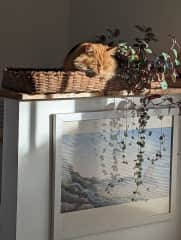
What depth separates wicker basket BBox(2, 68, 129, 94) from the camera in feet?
7.93

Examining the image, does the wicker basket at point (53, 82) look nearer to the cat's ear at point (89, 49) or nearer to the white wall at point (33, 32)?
the cat's ear at point (89, 49)

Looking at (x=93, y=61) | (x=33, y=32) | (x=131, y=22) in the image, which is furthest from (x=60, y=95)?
(x=33, y=32)

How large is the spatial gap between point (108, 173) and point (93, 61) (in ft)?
1.65

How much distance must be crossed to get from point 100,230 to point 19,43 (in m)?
1.76

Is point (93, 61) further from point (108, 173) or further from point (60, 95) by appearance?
point (108, 173)

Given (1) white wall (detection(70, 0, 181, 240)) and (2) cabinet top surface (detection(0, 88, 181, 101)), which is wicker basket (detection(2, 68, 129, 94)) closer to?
(2) cabinet top surface (detection(0, 88, 181, 101))

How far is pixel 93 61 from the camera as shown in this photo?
258 centimetres

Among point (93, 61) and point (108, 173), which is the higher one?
point (93, 61)

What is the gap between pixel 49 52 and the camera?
13.5ft

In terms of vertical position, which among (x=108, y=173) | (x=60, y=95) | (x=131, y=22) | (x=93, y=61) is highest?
(x=131, y=22)

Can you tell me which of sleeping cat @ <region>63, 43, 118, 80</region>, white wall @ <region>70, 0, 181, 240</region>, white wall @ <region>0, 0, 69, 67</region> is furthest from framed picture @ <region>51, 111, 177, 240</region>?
white wall @ <region>0, 0, 69, 67</region>

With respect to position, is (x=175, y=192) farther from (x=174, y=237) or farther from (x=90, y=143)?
(x=90, y=143)

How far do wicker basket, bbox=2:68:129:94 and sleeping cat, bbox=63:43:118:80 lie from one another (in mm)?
35

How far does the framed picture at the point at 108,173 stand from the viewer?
2551 millimetres
